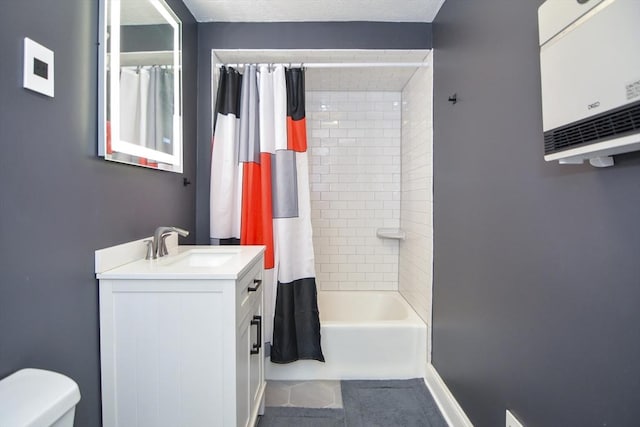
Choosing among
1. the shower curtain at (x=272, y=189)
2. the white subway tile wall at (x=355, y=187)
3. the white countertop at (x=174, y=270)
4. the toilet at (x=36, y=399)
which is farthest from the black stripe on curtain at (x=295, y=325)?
the toilet at (x=36, y=399)

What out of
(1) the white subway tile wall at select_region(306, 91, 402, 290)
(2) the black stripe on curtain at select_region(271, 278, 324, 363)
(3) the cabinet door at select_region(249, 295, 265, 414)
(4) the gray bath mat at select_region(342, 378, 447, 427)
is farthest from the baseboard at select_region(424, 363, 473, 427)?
(3) the cabinet door at select_region(249, 295, 265, 414)

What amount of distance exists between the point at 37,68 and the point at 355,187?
7.26 ft

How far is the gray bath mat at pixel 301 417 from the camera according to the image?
1.62m

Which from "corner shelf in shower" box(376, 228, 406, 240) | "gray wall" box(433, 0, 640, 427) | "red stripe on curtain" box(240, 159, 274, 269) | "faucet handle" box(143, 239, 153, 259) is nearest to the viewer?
"gray wall" box(433, 0, 640, 427)

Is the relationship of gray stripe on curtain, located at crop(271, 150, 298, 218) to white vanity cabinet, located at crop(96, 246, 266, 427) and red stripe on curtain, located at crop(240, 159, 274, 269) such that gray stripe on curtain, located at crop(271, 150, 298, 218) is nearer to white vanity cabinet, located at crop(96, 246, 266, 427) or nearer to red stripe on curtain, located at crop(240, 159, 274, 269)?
red stripe on curtain, located at crop(240, 159, 274, 269)

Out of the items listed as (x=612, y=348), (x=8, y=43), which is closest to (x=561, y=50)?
(x=612, y=348)

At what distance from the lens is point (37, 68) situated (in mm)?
849

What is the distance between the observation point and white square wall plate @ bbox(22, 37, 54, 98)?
2.68 feet

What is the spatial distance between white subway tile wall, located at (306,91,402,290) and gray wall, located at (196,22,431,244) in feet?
2.35

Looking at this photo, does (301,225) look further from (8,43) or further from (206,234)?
(8,43)

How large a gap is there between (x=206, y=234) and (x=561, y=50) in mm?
1969

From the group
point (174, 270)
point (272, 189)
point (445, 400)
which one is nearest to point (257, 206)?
point (272, 189)

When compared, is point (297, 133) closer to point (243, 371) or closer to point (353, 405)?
point (243, 371)

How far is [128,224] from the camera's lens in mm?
1282
